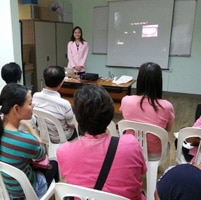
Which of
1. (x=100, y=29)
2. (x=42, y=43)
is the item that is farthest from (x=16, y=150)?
(x=100, y=29)

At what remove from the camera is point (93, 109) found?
3.49 ft

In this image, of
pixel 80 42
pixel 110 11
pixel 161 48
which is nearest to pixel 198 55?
pixel 161 48

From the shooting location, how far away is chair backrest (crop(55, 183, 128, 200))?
2.88 feet

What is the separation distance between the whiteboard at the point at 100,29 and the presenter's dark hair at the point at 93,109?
15.9 ft

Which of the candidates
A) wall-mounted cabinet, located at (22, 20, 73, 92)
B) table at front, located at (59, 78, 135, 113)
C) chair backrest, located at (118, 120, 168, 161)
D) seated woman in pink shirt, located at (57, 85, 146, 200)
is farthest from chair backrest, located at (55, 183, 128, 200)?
wall-mounted cabinet, located at (22, 20, 73, 92)

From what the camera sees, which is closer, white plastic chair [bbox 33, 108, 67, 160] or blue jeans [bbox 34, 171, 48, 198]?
blue jeans [bbox 34, 171, 48, 198]

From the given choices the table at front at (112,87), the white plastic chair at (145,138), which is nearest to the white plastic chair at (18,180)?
the white plastic chair at (145,138)

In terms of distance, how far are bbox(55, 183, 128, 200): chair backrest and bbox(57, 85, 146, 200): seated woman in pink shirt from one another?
0.30ft

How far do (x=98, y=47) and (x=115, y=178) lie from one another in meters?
5.13

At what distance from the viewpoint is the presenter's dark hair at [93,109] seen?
3.49 ft

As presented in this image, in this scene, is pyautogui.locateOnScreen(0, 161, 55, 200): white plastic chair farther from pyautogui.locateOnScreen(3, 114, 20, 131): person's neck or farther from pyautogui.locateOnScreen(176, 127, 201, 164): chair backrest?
pyautogui.locateOnScreen(176, 127, 201, 164): chair backrest

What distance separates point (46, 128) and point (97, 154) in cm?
109

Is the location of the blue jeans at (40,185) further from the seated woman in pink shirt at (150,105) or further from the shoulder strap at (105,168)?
the seated woman in pink shirt at (150,105)

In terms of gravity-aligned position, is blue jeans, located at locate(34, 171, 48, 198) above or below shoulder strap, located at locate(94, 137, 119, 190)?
below
